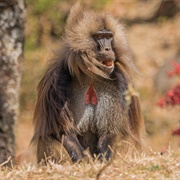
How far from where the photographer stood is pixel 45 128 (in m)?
6.17

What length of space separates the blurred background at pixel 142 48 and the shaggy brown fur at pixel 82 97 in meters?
5.69

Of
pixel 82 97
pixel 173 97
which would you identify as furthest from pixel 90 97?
pixel 173 97

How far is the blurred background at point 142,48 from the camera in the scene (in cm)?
1333

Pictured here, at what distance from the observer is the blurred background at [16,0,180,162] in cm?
1333

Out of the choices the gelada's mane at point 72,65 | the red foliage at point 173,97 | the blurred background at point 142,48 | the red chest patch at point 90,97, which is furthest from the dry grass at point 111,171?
the blurred background at point 142,48

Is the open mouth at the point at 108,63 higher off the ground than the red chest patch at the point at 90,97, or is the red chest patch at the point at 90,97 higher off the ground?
the open mouth at the point at 108,63

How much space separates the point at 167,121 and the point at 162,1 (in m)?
4.71

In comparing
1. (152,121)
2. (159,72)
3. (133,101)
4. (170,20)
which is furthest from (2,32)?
(170,20)

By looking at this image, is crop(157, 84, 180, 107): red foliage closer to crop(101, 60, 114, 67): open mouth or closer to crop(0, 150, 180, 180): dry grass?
crop(101, 60, 114, 67): open mouth

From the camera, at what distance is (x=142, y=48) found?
52.6ft

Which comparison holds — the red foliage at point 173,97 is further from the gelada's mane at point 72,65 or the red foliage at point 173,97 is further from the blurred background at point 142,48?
the gelada's mane at point 72,65

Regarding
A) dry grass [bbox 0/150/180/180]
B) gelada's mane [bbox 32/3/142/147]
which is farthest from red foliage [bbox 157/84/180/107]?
dry grass [bbox 0/150/180/180]

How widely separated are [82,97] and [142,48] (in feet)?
32.4

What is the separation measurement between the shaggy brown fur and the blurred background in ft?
18.7
